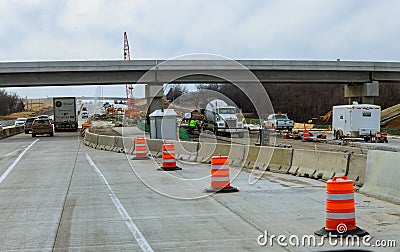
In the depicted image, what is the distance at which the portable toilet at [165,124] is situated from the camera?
31.3m

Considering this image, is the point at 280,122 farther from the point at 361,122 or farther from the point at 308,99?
the point at 308,99

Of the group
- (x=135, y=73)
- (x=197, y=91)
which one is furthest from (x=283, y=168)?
(x=135, y=73)

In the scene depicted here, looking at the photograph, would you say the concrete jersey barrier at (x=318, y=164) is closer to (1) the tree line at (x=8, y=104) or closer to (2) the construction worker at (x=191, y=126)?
(2) the construction worker at (x=191, y=126)

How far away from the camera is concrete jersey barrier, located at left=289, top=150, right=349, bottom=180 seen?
1576 cm

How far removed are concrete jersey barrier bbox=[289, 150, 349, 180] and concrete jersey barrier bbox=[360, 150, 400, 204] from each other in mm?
1870

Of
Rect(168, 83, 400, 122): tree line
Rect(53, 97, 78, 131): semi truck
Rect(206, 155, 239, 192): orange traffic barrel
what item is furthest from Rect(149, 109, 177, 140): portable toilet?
Rect(168, 83, 400, 122): tree line

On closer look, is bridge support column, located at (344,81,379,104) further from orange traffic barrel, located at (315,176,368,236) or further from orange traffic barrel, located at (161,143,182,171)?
orange traffic barrel, located at (315,176,368,236)

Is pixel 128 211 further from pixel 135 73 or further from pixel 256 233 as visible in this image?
pixel 135 73

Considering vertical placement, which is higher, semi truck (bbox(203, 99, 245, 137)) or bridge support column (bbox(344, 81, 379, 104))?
bridge support column (bbox(344, 81, 379, 104))

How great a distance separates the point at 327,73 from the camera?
60.2 metres

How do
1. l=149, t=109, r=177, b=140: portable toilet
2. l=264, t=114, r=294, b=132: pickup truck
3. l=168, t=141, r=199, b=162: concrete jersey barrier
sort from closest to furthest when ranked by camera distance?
l=168, t=141, r=199, b=162: concrete jersey barrier → l=149, t=109, r=177, b=140: portable toilet → l=264, t=114, r=294, b=132: pickup truck

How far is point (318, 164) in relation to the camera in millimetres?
17156

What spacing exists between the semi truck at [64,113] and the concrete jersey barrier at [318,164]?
1952 inches

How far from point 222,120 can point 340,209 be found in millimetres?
34491
